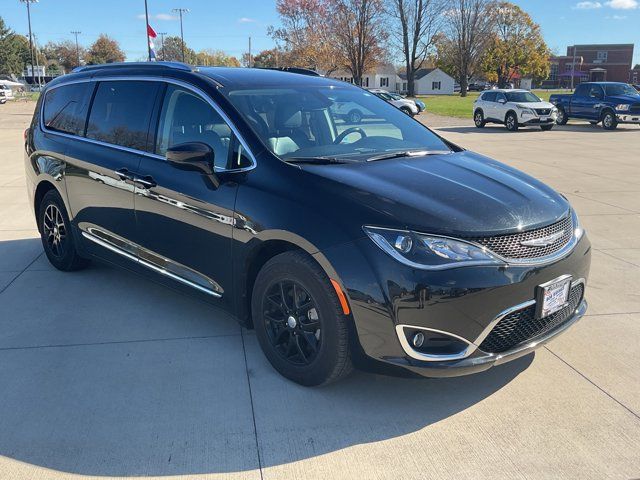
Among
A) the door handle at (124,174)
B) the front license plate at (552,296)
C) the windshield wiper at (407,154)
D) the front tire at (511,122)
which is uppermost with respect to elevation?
the windshield wiper at (407,154)

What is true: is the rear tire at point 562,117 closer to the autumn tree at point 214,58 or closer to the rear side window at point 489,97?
the rear side window at point 489,97

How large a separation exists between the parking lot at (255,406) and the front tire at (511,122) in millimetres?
20387

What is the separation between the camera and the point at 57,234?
5.46 metres

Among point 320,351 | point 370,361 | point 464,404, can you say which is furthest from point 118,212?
point 464,404

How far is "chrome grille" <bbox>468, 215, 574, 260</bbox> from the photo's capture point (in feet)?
9.81

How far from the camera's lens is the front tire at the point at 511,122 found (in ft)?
78.6

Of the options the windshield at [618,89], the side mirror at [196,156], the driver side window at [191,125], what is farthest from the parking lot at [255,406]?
the windshield at [618,89]

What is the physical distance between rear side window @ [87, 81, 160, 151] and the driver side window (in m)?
0.16

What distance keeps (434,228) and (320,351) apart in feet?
3.01

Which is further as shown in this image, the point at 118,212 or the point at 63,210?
the point at 63,210

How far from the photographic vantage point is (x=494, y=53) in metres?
82.4

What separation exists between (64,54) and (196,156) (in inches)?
5373

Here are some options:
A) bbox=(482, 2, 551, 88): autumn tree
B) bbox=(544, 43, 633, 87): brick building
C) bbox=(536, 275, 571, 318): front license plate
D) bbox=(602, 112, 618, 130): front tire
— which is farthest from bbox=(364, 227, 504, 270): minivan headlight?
bbox=(544, 43, 633, 87): brick building

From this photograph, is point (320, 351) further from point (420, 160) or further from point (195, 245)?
point (420, 160)
